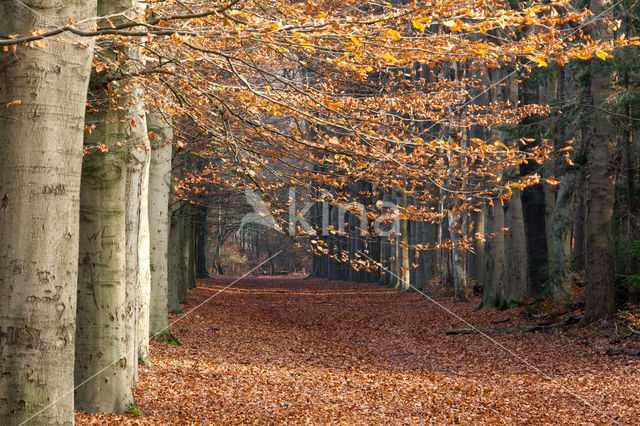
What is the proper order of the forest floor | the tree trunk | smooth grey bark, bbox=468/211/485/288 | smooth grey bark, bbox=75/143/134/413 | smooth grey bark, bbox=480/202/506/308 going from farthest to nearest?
smooth grey bark, bbox=468/211/485/288 → smooth grey bark, bbox=480/202/506/308 → the tree trunk → the forest floor → smooth grey bark, bbox=75/143/134/413

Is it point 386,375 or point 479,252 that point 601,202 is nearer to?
point 386,375

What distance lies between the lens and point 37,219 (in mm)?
4527

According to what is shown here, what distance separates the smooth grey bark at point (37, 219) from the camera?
4.48m

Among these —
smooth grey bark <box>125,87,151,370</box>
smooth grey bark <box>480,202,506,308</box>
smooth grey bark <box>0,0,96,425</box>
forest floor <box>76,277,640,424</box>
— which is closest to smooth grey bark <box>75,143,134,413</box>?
forest floor <box>76,277,640,424</box>

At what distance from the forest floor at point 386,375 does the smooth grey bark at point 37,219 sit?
78.2 inches

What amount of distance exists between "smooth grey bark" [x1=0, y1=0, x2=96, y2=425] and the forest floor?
1986 mm

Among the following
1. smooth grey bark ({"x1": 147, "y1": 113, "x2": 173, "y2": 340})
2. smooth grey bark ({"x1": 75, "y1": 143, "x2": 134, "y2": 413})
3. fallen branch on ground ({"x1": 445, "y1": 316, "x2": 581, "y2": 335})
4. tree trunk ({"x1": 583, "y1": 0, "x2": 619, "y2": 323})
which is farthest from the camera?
fallen branch on ground ({"x1": 445, "y1": 316, "x2": 581, "y2": 335})

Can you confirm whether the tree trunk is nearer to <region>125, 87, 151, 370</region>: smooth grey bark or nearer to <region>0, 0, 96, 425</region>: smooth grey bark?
<region>125, 87, 151, 370</region>: smooth grey bark

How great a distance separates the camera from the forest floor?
300 inches

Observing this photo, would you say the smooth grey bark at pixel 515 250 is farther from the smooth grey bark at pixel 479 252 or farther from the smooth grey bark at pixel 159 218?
the smooth grey bark at pixel 159 218

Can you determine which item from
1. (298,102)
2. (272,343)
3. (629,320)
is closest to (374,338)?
(272,343)

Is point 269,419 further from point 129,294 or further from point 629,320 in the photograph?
point 629,320

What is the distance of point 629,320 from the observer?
42.9ft

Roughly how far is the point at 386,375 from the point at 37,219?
A: 7.47 m
